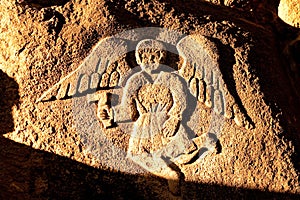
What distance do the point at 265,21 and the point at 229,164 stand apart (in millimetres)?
1058

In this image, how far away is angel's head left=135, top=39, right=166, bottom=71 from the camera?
Result: 3.27m

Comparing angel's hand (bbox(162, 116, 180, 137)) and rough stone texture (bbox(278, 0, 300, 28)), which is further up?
Result: rough stone texture (bbox(278, 0, 300, 28))

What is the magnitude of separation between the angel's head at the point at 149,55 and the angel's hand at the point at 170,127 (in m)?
0.29

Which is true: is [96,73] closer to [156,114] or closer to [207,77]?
[156,114]

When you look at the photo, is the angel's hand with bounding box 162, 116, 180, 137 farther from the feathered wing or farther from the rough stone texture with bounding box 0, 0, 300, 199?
the feathered wing

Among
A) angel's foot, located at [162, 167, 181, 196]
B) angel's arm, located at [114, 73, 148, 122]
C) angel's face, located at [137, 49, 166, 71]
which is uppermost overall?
angel's face, located at [137, 49, 166, 71]

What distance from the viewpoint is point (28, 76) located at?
3.19m

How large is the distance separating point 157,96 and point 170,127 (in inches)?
7.0

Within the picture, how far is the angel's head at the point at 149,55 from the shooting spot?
3.27 m

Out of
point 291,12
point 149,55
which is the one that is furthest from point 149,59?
point 291,12

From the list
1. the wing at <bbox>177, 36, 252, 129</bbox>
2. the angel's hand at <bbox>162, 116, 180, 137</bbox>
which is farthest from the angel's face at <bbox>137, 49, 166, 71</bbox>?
the angel's hand at <bbox>162, 116, 180, 137</bbox>

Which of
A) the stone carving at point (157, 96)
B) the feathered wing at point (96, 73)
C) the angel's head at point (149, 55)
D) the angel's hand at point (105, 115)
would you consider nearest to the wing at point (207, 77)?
the stone carving at point (157, 96)

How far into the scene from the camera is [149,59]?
3270 mm

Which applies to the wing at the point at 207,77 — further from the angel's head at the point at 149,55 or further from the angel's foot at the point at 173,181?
the angel's foot at the point at 173,181
